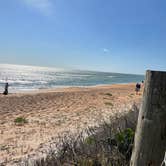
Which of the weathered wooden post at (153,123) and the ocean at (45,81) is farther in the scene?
the ocean at (45,81)

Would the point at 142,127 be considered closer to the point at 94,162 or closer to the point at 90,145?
the point at 94,162

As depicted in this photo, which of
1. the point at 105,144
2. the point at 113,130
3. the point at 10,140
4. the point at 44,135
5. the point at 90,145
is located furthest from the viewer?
the point at 44,135

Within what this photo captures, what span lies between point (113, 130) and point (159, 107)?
2.05m

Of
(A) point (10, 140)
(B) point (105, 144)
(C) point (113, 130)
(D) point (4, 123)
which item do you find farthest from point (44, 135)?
(B) point (105, 144)

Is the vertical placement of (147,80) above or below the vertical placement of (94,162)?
above

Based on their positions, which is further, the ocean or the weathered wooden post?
the ocean

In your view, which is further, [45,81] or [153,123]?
[45,81]

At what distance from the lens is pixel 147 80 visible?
4.88 ft

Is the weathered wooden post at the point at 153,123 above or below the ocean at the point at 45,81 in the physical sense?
above

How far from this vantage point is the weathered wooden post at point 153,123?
1446 mm

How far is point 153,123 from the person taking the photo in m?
1.47

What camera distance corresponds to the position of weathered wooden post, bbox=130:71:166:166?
4.75 ft

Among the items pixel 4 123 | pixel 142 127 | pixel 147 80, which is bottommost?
pixel 4 123

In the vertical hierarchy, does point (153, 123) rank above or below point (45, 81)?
above
